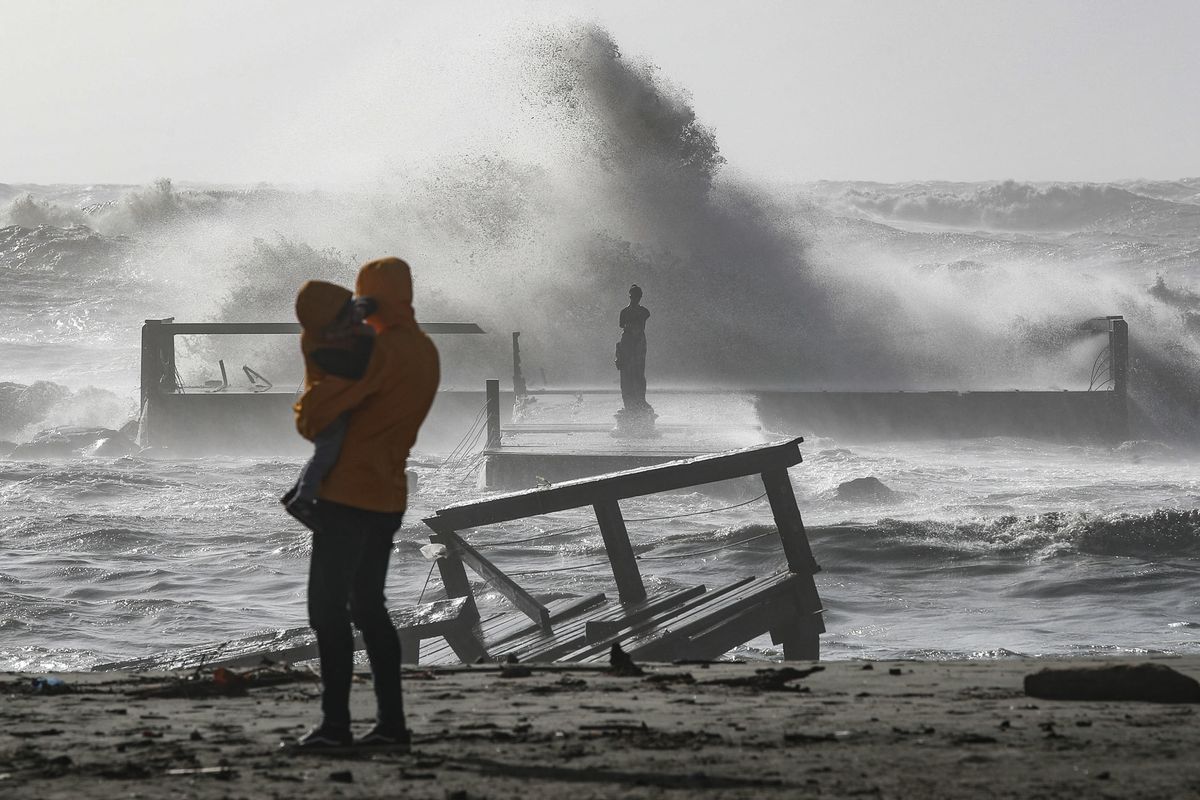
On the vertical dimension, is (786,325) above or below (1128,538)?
above

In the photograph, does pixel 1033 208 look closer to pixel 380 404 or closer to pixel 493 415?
pixel 493 415

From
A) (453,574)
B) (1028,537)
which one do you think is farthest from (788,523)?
(1028,537)

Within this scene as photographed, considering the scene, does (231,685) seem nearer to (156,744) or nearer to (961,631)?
(156,744)

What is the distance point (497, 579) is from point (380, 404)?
4807mm

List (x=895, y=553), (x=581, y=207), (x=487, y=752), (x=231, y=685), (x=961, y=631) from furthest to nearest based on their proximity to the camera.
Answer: (x=581, y=207)
(x=895, y=553)
(x=961, y=631)
(x=231, y=685)
(x=487, y=752)

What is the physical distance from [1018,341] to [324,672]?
30.1 metres

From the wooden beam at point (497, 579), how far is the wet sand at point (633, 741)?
2647mm

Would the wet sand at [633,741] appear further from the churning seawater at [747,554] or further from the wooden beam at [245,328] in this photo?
the wooden beam at [245,328]

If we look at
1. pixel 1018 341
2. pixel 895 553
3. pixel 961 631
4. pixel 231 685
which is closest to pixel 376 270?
pixel 231 685

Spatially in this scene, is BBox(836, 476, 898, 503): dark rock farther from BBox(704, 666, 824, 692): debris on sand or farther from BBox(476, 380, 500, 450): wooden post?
BBox(704, 666, 824, 692): debris on sand

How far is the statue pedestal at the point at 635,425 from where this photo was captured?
20452 mm

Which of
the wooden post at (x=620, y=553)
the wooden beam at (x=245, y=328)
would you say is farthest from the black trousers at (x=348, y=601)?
the wooden beam at (x=245, y=328)

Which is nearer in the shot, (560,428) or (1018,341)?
(560,428)

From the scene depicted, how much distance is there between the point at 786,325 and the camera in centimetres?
3441
